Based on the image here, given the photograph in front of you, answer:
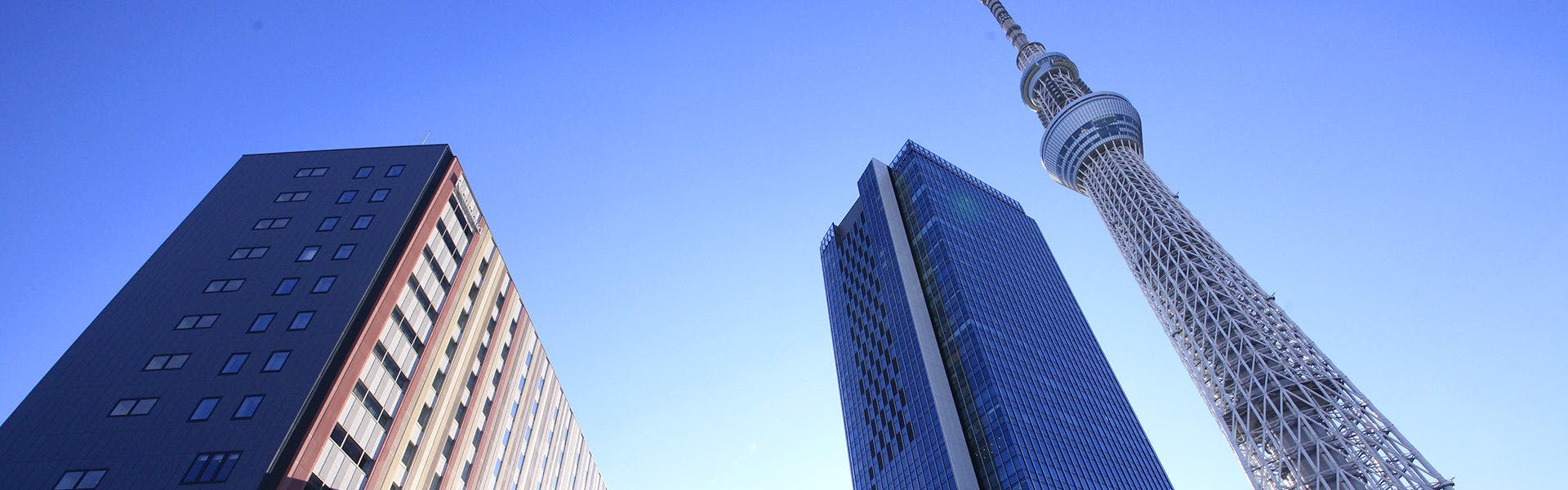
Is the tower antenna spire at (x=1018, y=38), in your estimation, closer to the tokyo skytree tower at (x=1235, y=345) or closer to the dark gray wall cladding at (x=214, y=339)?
the tokyo skytree tower at (x=1235, y=345)

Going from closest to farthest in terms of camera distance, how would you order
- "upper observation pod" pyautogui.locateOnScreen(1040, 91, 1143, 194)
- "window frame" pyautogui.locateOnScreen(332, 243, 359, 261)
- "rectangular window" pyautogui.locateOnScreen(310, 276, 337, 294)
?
"rectangular window" pyautogui.locateOnScreen(310, 276, 337, 294) → "window frame" pyautogui.locateOnScreen(332, 243, 359, 261) → "upper observation pod" pyautogui.locateOnScreen(1040, 91, 1143, 194)

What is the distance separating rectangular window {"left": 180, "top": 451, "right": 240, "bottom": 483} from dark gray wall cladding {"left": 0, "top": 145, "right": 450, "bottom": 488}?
37 cm

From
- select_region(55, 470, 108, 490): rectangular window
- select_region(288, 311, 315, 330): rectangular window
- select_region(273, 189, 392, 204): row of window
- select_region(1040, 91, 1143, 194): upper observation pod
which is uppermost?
select_region(1040, 91, 1143, 194): upper observation pod

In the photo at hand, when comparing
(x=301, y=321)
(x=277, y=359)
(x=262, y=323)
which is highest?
(x=262, y=323)

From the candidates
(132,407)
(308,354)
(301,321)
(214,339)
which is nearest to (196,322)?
(214,339)

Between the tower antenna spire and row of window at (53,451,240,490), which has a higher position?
the tower antenna spire

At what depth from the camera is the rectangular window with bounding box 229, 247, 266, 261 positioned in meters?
52.8

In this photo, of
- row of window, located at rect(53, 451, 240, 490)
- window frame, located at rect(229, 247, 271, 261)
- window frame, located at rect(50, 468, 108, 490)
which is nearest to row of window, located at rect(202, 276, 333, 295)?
window frame, located at rect(229, 247, 271, 261)

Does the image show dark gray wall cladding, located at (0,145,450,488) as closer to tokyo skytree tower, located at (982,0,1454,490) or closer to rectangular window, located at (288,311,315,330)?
rectangular window, located at (288,311,315,330)

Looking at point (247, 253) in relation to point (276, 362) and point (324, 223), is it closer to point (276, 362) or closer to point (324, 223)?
point (324, 223)

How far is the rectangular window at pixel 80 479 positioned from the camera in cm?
3662

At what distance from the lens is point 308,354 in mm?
43719

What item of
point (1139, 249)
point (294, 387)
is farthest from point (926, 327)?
point (294, 387)

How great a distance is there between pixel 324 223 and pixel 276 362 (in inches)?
644
